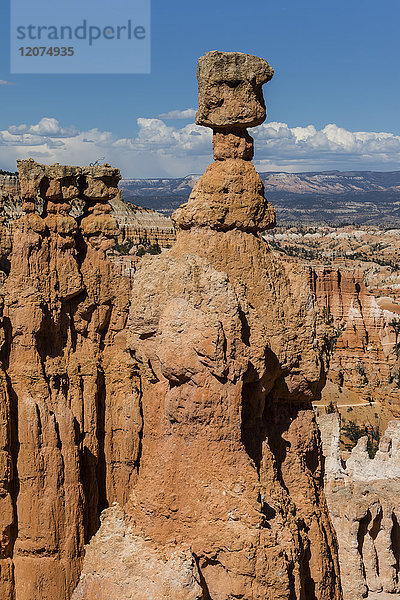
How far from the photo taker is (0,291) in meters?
11.5

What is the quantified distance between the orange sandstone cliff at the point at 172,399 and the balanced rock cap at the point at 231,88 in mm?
20

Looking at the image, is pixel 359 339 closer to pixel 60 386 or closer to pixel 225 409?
pixel 60 386

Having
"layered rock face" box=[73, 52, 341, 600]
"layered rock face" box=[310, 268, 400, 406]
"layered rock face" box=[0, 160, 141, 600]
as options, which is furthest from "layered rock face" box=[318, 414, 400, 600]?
"layered rock face" box=[310, 268, 400, 406]

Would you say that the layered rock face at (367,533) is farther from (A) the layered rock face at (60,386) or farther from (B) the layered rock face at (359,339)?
(B) the layered rock face at (359,339)

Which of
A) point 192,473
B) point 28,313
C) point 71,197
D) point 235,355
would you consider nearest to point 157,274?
point 235,355

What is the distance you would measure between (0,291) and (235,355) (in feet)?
19.4

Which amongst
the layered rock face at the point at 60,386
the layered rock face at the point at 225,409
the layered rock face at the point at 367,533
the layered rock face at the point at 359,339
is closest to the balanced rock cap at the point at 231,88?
the layered rock face at the point at 225,409

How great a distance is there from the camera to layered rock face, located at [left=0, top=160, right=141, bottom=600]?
10.6 m

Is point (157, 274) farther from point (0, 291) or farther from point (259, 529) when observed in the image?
point (0, 291)

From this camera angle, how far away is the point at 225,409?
662 centimetres

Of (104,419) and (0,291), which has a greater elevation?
(0,291)

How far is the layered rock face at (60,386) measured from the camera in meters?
10.6

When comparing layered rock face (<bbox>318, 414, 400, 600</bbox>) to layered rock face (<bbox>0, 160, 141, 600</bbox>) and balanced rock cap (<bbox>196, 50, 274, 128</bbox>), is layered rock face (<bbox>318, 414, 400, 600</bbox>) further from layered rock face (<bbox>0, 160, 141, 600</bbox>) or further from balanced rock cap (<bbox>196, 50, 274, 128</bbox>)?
balanced rock cap (<bbox>196, 50, 274, 128</bbox>)

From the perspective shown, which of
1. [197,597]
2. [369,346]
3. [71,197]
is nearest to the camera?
[197,597]
